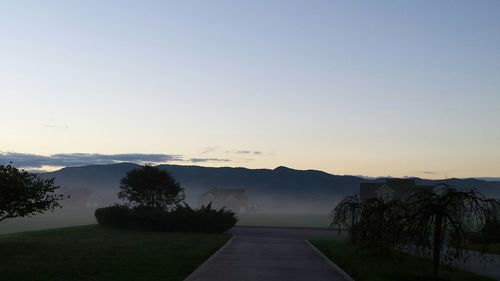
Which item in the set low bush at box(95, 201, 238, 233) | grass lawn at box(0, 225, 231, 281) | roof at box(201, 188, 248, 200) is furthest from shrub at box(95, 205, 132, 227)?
roof at box(201, 188, 248, 200)

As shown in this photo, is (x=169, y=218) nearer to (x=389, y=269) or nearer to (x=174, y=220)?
(x=174, y=220)

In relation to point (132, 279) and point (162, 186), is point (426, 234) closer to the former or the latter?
point (132, 279)

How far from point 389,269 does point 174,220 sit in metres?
27.5

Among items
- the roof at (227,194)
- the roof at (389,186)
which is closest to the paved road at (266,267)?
the roof at (389,186)

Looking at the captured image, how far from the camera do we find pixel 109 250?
2673 centimetres

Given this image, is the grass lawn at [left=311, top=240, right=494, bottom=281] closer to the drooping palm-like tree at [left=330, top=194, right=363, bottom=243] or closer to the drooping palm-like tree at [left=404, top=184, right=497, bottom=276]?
the drooping palm-like tree at [left=404, top=184, right=497, bottom=276]

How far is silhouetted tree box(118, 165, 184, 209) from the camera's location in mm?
54125

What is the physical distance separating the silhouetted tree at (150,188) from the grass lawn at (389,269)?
29.3 meters

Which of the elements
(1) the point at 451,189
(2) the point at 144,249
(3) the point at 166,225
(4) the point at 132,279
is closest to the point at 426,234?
(1) the point at 451,189

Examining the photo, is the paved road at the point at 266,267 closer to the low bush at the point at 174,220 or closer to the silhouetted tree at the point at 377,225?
the silhouetted tree at the point at 377,225

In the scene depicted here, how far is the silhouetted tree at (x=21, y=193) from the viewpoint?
94.6 feet

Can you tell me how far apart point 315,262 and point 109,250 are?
9.66 m

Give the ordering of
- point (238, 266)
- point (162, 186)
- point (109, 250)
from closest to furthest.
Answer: point (238, 266)
point (109, 250)
point (162, 186)

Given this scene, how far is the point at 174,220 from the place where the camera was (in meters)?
46.4
